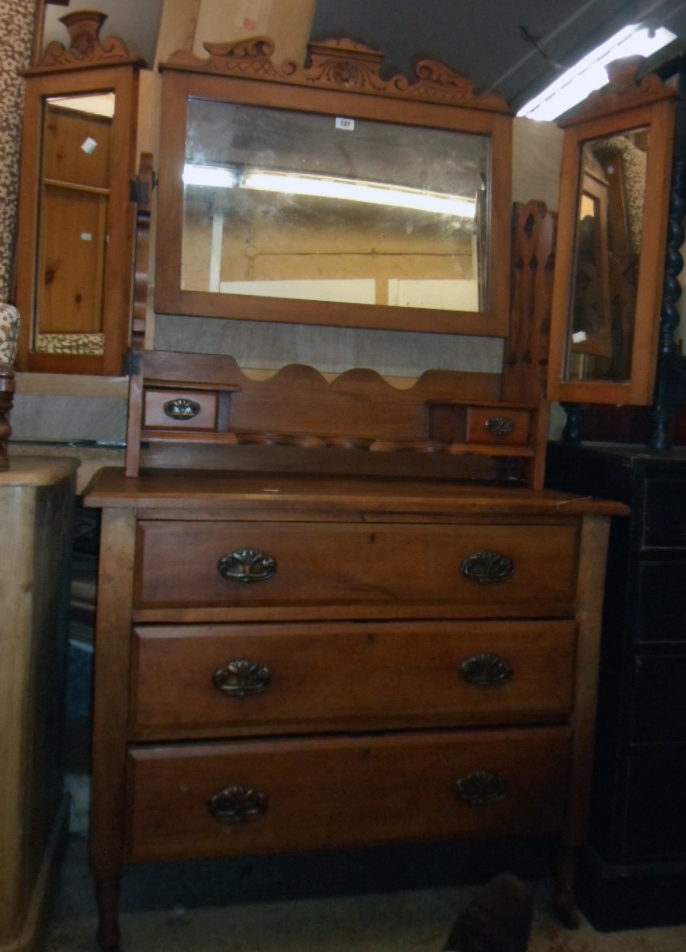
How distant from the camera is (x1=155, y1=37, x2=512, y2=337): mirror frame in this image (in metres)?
1.74

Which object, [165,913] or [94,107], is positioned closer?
[165,913]

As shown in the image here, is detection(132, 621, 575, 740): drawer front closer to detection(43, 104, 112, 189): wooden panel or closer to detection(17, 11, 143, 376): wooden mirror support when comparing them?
detection(17, 11, 143, 376): wooden mirror support

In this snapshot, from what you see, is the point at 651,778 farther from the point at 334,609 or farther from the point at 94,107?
the point at 94,107

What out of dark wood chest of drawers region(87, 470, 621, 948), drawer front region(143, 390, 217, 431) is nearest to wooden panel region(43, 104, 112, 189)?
drawer front region(143, 390, 217, 431)

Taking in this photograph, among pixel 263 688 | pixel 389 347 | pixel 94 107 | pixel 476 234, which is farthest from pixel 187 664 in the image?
pixel 94 107

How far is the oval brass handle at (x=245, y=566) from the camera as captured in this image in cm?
140

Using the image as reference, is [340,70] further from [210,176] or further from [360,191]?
[210,176]

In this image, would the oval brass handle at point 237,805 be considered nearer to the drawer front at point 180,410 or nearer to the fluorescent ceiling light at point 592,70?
the drawer front at point 180,410

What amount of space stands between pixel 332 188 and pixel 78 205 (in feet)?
1.98

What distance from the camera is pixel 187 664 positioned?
139 centimetres

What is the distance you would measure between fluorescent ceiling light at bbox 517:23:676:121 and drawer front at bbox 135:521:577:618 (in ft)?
7.82

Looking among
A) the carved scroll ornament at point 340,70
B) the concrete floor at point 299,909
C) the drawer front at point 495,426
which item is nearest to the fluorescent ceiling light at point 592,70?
the carved scroll ornament at point 340,70

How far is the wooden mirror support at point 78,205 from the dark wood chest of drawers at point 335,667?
0.52m

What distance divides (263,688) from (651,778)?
2.64 feet
